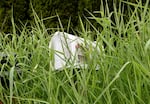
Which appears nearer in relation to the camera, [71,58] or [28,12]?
[71,58]

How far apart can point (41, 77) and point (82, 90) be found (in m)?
0.36

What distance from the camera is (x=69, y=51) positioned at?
6.33ft

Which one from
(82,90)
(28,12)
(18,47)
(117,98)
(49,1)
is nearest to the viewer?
(82,90)

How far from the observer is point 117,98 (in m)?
1.77

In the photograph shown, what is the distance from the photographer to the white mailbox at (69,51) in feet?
6.20

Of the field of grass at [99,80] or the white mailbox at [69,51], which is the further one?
the white mailbox at [69,51]

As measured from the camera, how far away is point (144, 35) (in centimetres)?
198

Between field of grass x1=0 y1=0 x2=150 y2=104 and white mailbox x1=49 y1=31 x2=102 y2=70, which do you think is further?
white mailbox x1=49 y1=31 x2=102 y2=70

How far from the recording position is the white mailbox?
74.4 inches

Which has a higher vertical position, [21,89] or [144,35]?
[144,35]

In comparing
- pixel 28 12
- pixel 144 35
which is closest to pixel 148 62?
pixel 144 35

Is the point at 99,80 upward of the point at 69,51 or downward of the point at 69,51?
downward

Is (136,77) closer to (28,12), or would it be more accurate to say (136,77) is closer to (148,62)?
(148,62)

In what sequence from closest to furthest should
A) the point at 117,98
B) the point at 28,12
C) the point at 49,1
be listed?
the point at 117,98, the point at 49,1, the point at 28,12
